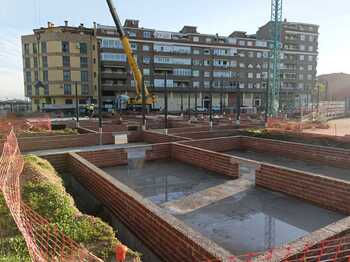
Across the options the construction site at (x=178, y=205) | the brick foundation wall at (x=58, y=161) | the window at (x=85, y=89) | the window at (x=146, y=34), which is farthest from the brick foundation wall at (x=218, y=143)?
the window at (x=146, y=34)

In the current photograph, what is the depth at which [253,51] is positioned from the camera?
220 feet

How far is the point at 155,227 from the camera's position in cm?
512

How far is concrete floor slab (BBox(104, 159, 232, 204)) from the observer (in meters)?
8.70

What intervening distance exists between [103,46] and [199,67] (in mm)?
21286

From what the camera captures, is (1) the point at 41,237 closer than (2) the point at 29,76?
Yes

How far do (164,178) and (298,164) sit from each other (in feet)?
20.6

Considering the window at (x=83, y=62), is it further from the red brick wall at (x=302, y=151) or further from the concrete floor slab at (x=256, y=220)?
the concrete floor slab at (x=256, y=220)

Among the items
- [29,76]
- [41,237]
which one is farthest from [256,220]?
[29,76]

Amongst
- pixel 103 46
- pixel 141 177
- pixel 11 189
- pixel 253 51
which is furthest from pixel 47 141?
pixel 253 51

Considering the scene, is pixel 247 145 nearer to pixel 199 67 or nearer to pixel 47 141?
pixel 47 141

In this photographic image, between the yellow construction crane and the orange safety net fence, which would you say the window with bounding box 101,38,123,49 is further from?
the orange safety net fence

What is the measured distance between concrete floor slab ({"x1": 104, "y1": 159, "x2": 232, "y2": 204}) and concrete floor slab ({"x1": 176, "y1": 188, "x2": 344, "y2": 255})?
1.36 metres

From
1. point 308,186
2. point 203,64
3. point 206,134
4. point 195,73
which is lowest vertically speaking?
point 308,186

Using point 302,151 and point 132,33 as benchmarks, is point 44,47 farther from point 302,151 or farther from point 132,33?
point 302,151
